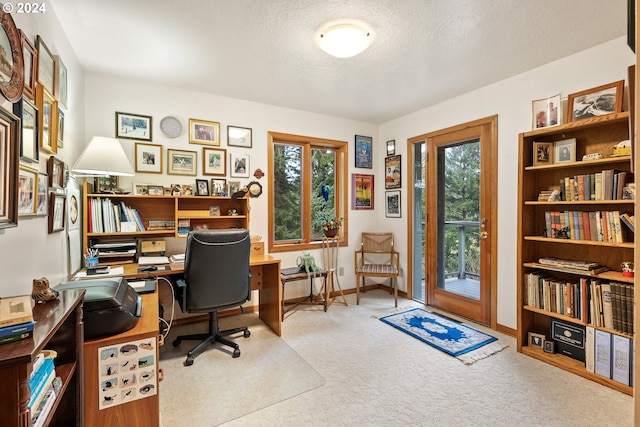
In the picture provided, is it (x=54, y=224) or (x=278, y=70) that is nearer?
(x=54, y=224)

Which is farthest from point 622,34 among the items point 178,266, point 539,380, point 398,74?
point 178,266

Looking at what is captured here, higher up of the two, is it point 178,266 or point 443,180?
point 443,180

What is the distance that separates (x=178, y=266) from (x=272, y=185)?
1519 mm

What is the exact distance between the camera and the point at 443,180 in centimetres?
369

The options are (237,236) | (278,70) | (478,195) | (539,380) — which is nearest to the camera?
(539,380)

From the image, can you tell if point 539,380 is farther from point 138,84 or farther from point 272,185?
point 138,84

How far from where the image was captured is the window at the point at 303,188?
3910mm

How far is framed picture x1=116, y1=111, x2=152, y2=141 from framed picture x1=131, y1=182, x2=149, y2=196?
48 centimetres

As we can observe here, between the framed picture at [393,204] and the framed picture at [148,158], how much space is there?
2991mm

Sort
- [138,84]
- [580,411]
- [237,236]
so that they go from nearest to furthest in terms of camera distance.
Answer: [580,411]
[237,236]
[138,84]

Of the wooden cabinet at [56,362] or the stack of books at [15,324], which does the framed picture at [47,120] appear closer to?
the wooden cabinet at [56,362]

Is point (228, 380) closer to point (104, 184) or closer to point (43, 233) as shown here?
point (43, 233)

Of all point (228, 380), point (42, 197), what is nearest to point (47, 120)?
point (42, 197)

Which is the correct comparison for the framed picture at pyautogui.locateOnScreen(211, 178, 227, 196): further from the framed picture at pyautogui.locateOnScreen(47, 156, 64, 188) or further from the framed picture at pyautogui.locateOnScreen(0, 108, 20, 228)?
the framed picture at pyautogui.locateOnScreen(0, 108, 20, 228)
